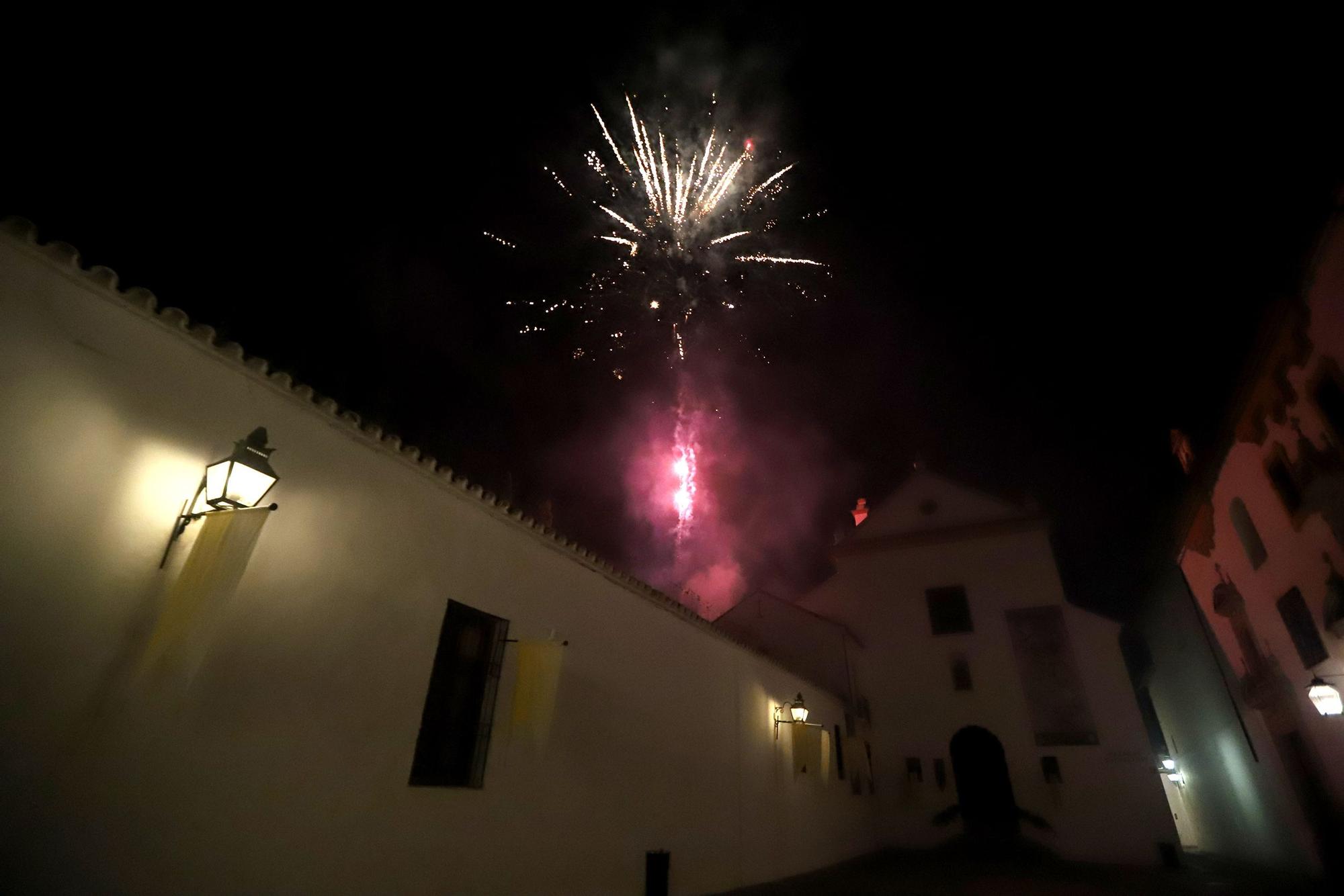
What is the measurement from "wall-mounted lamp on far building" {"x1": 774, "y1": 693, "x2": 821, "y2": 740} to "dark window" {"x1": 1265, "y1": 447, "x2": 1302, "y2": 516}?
25.1ft

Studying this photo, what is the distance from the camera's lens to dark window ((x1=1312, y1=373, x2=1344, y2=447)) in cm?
756

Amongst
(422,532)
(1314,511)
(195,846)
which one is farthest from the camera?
(1314,511)

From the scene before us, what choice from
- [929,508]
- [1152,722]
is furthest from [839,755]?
[1152,722]

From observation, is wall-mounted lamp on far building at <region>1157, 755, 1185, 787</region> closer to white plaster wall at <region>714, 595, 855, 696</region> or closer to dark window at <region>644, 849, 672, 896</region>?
white plaster wall at <region>714, 595, 855, 696</region>

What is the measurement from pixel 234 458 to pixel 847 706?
15.6 metres

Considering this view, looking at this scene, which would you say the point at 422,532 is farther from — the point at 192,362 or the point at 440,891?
the point at 440,891

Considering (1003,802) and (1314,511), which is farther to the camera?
(1003,802)

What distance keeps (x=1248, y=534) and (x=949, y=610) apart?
8.15 meters

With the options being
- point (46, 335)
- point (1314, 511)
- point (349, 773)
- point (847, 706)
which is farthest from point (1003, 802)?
point (46, 335)

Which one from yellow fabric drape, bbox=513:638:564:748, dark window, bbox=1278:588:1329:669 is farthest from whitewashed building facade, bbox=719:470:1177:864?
yellow fabric drape, bbox=513:638:564:748

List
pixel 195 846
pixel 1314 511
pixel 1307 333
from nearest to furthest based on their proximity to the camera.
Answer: pixel 195 846 → pixel 1307 333 → pixel 1314 511

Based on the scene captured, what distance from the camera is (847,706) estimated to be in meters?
16.5

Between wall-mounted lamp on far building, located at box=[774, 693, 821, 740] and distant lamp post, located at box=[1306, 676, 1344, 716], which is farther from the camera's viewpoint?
wall-mounted lamp on far building, located at box=[774, 693, 821, 740]

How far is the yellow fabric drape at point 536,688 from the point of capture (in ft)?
19.8
